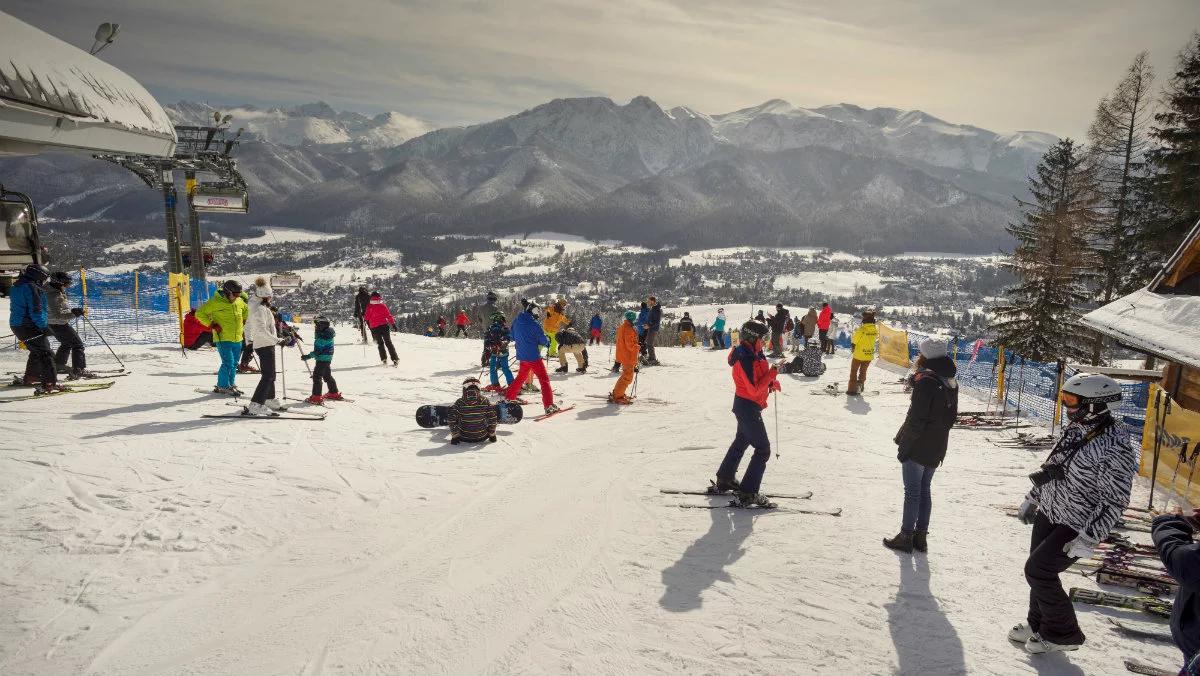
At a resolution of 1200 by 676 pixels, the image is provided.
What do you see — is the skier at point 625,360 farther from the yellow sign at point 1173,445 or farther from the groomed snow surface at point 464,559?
the yellow sign at point 1173,445

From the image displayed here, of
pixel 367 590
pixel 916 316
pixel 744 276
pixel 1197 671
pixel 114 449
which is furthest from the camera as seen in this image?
pixel 744 276

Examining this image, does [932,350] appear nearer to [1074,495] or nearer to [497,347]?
[1074,495]

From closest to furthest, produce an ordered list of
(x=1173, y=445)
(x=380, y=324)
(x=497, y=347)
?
(x=1173, y=445), (x=497, y=347), (x=380, y=324)

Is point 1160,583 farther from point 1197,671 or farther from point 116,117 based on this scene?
point 116,117

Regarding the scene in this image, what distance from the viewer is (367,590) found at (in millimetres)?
4445

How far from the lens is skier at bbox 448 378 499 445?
827cm

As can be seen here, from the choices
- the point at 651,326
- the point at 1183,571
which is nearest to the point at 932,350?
the point at 1183,571

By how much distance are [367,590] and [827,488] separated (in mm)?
5161

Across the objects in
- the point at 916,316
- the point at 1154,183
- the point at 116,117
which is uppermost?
the point at 1154,183

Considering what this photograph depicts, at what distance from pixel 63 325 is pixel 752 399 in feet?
36.5

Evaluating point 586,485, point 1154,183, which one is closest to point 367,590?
point 586,485

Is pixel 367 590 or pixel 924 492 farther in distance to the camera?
pixel 924 492

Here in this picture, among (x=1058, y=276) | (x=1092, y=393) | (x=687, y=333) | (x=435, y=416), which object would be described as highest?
(x=1058, y=276)

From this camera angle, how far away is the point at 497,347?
445 inches
